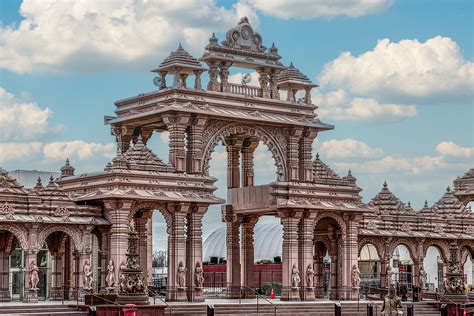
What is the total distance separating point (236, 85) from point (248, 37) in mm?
2772

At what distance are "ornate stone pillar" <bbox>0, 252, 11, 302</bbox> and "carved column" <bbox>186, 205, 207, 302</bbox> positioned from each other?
8.33 m

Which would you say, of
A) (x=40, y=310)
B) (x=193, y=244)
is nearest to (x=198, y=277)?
(x=193, y=244)

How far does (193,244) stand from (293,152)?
810cm

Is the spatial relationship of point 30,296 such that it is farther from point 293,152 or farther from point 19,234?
point 293,152

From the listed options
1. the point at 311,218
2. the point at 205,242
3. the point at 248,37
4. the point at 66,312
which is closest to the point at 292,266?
the point at 311,218

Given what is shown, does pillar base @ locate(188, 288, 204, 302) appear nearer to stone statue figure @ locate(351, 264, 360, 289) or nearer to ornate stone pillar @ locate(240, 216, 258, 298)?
ornate stone pillar @ locate(240, 216, 258, 298)

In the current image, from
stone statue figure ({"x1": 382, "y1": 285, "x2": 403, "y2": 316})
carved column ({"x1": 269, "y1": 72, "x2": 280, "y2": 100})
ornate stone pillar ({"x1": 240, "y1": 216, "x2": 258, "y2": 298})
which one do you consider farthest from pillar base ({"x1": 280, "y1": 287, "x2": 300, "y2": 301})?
stone statue figure ({"x1": 382, "y1": 285, "x2": 403, "y2": 316})

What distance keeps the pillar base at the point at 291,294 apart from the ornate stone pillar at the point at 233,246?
347cm

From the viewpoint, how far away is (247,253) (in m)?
63.2

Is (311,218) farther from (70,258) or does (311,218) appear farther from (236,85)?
(70,258)

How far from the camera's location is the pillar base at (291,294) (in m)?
58.9

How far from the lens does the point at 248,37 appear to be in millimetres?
61031

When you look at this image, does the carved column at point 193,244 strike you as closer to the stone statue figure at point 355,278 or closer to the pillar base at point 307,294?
the pillar base at point 307,294

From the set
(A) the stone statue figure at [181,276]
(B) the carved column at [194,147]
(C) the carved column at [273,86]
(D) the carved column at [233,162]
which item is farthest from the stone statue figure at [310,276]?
(C) the carved column at [273,86]
